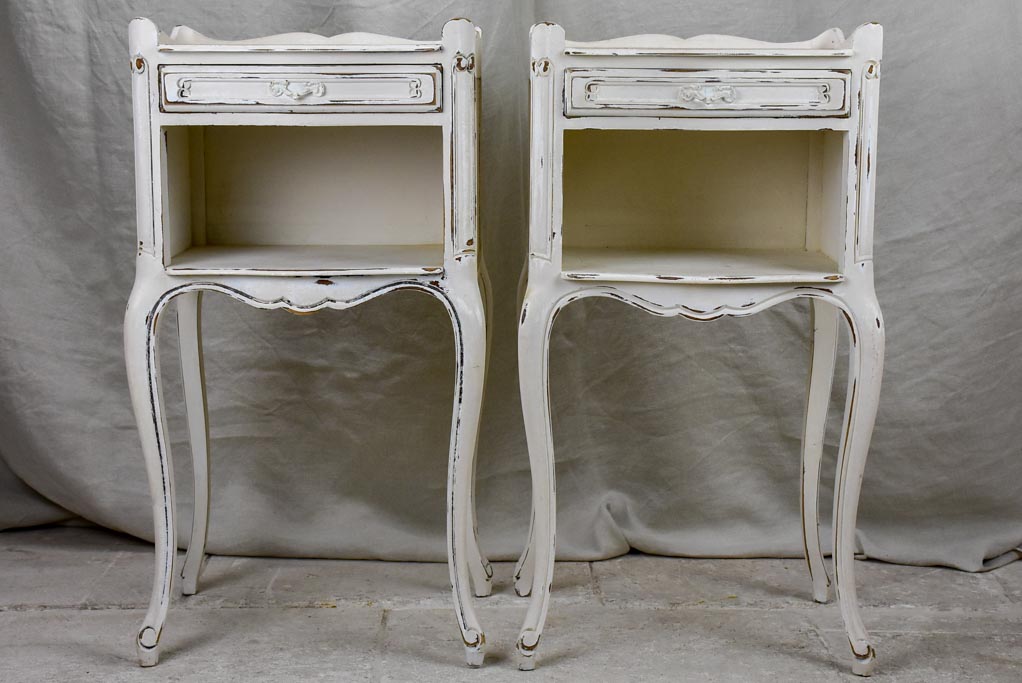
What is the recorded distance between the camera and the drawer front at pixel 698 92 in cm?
154

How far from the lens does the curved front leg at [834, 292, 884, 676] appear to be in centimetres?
161

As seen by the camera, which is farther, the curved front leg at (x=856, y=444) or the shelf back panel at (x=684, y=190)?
the shelf back panel at (x=684, y=190)

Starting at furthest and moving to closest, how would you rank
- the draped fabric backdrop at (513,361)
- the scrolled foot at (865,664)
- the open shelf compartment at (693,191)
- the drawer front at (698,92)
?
1. the draped fabric backdrop at (513,361)
2. the open shelf compartment at (693,191)
3. the scrolled foot at (865,664)
4. the drawer front at (698,92)

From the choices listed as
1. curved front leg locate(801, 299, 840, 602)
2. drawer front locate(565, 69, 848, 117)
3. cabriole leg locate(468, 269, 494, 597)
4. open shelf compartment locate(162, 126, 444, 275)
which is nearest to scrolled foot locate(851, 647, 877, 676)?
curved front leg locate(801, 299, 840, 602)

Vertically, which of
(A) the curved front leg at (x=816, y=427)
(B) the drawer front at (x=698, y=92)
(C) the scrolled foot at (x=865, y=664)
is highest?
(B) the drawer front at (x=698, y=92)

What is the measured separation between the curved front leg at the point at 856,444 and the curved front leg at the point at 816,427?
22 cm

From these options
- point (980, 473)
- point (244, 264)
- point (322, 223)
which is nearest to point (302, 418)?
point (322, 223)

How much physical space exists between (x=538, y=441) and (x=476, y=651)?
0.34 m

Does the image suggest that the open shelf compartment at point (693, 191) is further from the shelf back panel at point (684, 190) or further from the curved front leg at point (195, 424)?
the curved front leg at point (195, 424)

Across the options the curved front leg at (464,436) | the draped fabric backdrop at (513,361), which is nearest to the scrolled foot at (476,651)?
the curved front leg at (464,436)

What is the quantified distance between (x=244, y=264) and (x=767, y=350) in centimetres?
104

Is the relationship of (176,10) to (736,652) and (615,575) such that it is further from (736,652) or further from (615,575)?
(736,652)

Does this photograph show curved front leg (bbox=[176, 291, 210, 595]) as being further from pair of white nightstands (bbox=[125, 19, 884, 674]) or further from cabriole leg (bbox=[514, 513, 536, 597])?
cabriole leg (bbox=[514, 513, 536, 597])

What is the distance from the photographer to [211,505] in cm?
220
